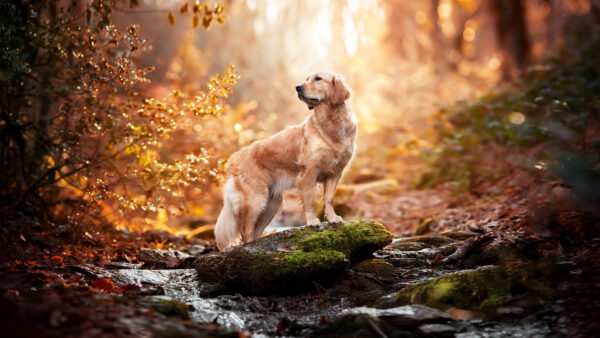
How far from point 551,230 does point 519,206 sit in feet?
5.55

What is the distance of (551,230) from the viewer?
4535 mm

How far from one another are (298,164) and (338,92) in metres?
1.00

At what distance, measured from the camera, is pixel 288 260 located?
14.1ft

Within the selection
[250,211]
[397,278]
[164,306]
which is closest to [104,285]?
[164,306]

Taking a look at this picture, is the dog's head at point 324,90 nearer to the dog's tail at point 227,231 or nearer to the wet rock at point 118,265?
the dog's tail at point 227,231

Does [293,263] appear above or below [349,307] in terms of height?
above

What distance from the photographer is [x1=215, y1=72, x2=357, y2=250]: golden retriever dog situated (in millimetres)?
5184

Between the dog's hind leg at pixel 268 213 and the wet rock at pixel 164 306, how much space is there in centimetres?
240

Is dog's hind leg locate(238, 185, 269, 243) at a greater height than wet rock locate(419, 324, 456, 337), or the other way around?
dog's hind leg locate(238, 185, 269, 243)

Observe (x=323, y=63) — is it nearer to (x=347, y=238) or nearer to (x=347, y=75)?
(x=347, y=75)

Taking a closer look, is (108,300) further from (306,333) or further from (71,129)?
(71,129)

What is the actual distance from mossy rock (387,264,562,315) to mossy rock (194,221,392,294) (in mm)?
903

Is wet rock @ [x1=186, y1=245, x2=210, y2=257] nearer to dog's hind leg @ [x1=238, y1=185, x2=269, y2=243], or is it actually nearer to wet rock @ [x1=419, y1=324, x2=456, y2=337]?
dog's hind leg @ [x1=238, y1=185, x2=269, y2=243]

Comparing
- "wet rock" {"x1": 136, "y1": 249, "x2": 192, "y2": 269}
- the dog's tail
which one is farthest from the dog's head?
"wet rock" {"x1": 136, "y1": 249, "x2": 192, "y2": 269}
